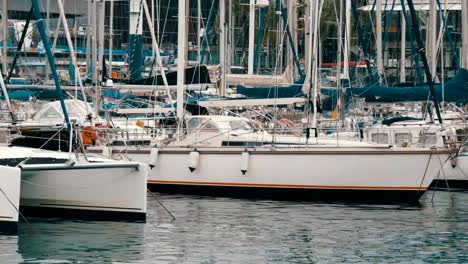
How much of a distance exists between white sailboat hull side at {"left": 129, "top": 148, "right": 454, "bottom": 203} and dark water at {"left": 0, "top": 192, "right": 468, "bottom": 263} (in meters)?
0.59

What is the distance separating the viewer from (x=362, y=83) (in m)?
43.5

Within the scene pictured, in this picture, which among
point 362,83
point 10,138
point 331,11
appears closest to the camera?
point 10,138

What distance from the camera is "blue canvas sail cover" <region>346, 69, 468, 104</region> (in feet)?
114

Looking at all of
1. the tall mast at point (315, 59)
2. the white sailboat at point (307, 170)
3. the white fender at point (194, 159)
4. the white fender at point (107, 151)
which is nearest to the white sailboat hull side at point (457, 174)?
the tall mast at point (315, 59)

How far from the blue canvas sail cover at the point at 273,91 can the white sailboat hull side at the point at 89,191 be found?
10342 mm

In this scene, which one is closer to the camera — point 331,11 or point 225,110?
point 225,110

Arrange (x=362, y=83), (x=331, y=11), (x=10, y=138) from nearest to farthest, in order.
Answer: (x=10, y=138), (x=362, y=83), (x=331, y=11)

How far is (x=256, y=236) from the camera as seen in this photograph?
81.9 ft

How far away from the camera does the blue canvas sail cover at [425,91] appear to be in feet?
114

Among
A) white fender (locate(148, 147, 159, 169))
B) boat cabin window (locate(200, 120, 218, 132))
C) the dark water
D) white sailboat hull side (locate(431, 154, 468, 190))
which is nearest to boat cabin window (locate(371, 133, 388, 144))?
white sailboat hull side (locate(431, 154, 468, 190))

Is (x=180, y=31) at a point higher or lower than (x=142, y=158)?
higher

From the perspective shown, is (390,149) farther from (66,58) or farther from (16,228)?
(66,58)

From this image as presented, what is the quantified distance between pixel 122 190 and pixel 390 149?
768cm

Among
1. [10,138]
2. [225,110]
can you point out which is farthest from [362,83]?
[10,138]
